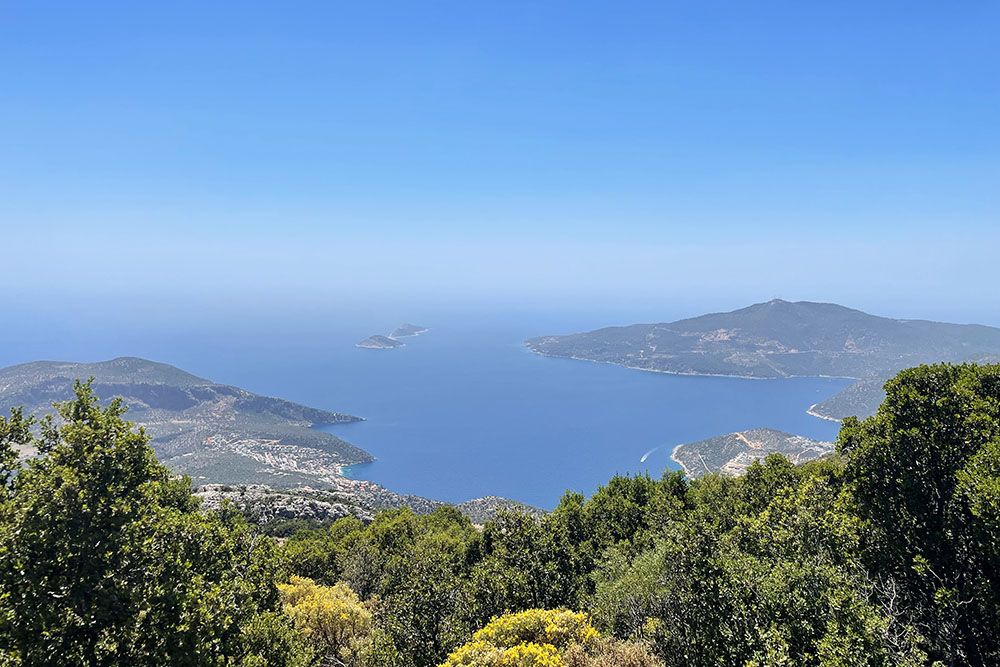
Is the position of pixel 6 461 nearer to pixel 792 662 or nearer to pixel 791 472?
pixel 792 662

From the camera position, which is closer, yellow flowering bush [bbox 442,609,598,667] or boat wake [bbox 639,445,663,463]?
yellow flowering bush [bbox 442,609,598,667]

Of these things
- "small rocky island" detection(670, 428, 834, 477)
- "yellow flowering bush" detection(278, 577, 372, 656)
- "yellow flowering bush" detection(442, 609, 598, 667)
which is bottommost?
"small rocky island" detection(670, 428, 834, 477)

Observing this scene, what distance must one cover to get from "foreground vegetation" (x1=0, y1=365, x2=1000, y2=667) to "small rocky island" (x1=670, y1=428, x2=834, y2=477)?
141 meters

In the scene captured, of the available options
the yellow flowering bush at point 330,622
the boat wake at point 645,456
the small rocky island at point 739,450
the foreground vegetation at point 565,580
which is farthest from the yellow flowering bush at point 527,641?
the boat wake at point 645,456

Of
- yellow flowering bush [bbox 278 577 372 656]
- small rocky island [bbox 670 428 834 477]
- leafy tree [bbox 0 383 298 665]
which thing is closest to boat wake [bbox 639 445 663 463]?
small rocky island [bbox 670 428 834 477]

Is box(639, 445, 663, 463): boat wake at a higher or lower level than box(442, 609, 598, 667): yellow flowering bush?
lower

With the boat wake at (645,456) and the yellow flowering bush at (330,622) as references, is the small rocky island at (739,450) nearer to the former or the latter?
the boat wake at (645,456)

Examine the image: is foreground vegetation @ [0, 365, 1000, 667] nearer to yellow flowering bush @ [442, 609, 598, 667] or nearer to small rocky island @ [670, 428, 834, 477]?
yellow flowering bush @ [442, 609, 598, 667]

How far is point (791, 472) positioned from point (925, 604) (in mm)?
18603

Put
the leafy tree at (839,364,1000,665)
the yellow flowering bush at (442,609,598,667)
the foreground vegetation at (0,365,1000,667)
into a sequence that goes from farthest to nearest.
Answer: the leafy tree at (839,364,1000,665), the yellow flowering bush at (442,609,598,667), the foreground vegetation at (0,365,1000,667)

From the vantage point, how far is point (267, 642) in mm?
12430

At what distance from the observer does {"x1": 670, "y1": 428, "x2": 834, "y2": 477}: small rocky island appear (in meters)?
151

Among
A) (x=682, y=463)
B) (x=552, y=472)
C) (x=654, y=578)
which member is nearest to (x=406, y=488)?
(x=552, y=472)

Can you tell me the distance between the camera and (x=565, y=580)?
73.9 ft
